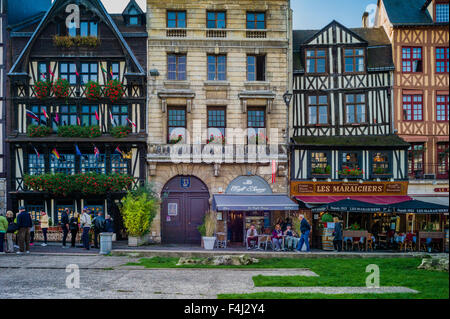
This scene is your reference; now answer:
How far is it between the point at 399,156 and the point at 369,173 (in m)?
1.65

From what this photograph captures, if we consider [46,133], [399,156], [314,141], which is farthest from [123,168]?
[399,156]

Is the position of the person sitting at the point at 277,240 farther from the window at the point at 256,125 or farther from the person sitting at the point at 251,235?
the window at the point at 256,125

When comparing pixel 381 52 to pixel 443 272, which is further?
pixel 381 52

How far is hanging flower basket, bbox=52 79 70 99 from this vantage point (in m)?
21.2

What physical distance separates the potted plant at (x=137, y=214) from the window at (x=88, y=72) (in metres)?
6.04

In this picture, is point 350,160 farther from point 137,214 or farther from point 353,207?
point 137,214

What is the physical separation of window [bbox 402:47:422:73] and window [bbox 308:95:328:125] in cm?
421

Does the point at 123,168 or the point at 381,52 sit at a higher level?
the point at 381,52

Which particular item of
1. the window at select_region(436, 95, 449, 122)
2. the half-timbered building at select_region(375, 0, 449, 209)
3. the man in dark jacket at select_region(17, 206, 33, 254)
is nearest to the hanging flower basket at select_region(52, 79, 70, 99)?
the man in dark jacket at select_region(17, 206, 33, 254)

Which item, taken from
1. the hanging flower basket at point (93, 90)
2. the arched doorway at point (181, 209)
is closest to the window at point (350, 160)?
the arched doorway at point (181, 209)

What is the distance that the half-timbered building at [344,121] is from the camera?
72.0 ft

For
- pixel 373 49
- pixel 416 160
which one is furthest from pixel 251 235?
pixel 373 49

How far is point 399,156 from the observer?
22.1 meters

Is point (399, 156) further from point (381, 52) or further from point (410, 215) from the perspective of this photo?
point (381, 52)
